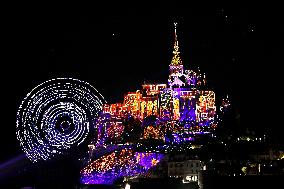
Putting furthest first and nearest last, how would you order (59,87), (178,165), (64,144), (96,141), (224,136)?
(96,141), (224,136), (59,87), (64,144), (178,165)

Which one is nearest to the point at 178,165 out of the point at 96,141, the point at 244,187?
the point at 244,187

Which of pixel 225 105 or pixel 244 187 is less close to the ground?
pixel 225 105

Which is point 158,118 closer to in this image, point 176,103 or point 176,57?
point 176,103

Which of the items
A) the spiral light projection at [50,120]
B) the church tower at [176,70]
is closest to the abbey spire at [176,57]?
the church tower at [176,70]

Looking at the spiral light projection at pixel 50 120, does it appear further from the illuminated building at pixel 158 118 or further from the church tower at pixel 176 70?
the church tower at pixel 176 70

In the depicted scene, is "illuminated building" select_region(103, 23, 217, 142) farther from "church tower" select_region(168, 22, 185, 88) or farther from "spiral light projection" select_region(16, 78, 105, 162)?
"spiral light projection" select_region(16, 78, 105, 162)

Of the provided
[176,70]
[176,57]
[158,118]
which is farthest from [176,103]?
[176,57]

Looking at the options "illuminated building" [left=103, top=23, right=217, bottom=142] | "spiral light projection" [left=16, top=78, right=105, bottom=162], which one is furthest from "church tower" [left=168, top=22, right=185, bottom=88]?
"spiral light projection" [left=16, top=78, right=105, bottom=162]

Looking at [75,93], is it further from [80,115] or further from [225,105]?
[225,105]

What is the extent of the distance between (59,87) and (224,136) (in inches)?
469

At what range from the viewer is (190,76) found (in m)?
41.4

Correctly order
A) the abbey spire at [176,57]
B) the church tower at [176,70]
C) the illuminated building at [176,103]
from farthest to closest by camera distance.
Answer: the abbey spire at [176,57] < the church tower at [176,70] < the illuminated building at [176,103]

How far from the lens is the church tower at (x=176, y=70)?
40.6 metres

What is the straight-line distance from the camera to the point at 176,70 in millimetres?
42062
